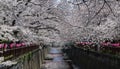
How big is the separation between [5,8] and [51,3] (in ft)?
27.3

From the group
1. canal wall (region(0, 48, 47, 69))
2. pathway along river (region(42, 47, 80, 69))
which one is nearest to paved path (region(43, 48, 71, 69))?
pathway along river (region(42, 47, 80, 69))

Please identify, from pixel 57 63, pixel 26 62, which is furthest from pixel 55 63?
pixel 26 62

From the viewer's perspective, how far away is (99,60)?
17.9 m

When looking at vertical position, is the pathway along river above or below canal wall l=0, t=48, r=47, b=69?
below

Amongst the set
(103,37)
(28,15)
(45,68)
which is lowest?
(45,68)

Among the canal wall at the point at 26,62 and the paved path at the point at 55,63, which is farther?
the paved path at the point at 55,63

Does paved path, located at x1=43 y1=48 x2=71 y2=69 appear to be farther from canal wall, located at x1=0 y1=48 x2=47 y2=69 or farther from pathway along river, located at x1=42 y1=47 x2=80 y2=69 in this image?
canal wall, located at x1=0 y1=48 x2=47 y2=69

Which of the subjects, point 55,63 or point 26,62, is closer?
point 26,62

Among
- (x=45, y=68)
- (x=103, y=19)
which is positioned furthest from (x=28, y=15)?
(x=45, y=68)

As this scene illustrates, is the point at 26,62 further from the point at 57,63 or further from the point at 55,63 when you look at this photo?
the point at 57,63

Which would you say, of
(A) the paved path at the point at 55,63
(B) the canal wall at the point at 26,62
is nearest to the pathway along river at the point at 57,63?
(A) the paved path at the point at 55,63

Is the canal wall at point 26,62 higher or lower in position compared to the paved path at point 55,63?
higher

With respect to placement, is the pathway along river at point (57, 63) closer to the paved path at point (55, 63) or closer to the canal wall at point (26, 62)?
the paved path at point (55, 63)

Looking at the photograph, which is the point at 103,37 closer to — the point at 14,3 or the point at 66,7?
the point at 66,7
